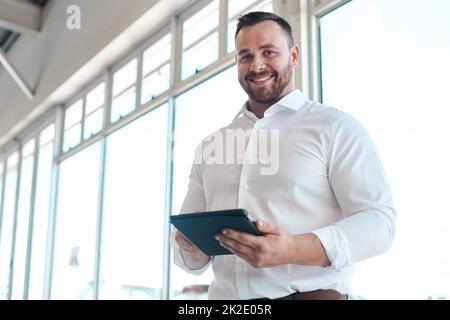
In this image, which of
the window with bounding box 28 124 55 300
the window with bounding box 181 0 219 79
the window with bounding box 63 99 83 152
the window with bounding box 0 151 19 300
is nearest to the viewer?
the window with bounding box 181 0 219 79

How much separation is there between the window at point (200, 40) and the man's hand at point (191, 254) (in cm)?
296

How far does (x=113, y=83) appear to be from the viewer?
6188 mm

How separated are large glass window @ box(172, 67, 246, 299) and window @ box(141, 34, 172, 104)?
389 millimetres

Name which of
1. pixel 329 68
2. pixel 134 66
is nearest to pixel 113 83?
pixel 134 66

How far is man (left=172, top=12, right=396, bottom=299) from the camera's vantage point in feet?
4.08

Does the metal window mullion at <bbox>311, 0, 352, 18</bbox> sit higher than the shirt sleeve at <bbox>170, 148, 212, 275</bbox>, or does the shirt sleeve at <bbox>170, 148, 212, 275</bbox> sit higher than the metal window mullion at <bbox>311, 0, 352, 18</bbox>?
the metal window mullion at <bbox>311, 0, 352, 18</bbox>

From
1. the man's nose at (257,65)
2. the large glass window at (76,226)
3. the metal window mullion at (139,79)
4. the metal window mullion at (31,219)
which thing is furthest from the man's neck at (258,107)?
the metal window mullion at (31,219)

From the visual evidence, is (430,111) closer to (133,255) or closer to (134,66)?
(133,255)

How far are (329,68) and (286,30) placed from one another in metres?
1.73

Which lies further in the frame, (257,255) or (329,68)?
(329,68)

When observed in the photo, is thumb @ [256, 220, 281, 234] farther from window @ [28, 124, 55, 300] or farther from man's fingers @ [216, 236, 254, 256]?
window @ [28, 124, 55, 300]

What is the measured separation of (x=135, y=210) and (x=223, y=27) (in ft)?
6.21

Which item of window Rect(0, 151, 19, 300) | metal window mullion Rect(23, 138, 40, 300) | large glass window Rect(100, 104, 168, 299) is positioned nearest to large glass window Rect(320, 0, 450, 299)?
large glass window Rect(100, 104, 168, 299)

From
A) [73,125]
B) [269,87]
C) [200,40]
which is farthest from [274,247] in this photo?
[73,125]
